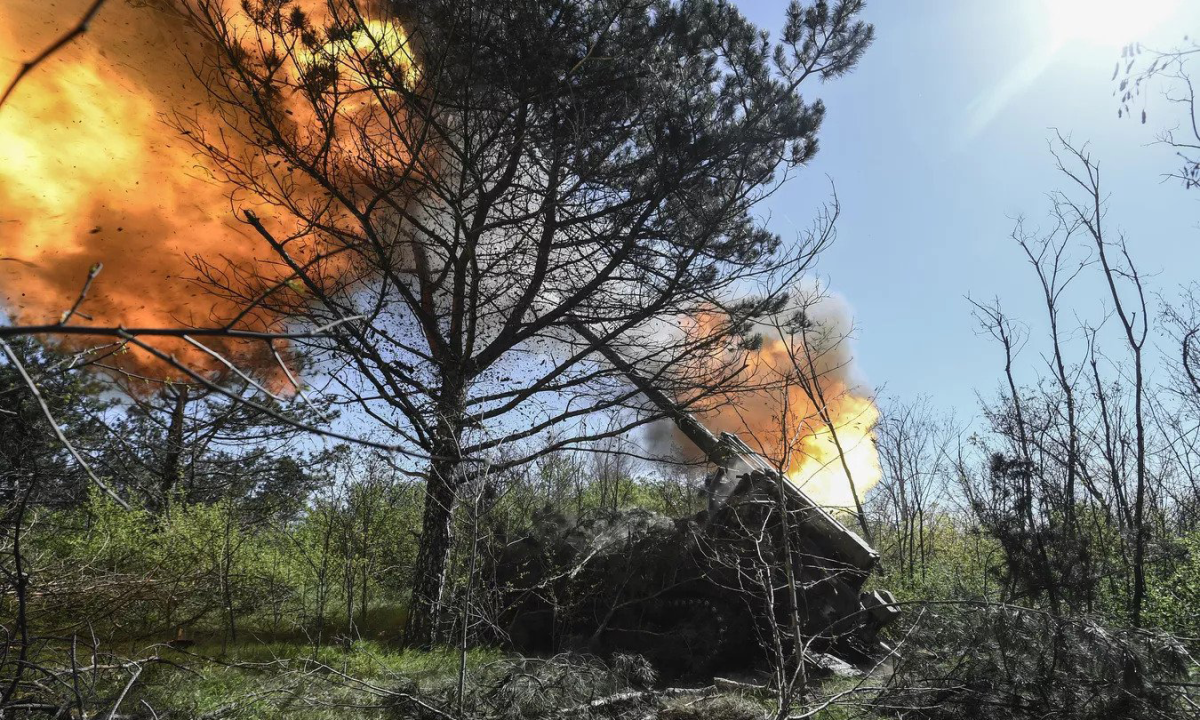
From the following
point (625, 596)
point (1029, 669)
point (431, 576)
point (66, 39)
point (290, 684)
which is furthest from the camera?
point (625, 596)

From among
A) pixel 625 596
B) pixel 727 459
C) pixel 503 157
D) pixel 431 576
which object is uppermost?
pixel 503 157

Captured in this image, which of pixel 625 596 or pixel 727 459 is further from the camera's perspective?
pixel 727 459

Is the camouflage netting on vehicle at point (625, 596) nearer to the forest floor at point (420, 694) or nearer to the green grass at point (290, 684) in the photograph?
the forest floor at point (420, 694)

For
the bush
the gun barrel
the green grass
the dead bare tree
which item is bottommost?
the green grass

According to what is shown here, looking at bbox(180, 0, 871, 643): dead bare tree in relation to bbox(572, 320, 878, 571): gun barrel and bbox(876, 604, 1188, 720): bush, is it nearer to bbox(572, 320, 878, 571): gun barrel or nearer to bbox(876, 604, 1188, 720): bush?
bbox(572, 320, 878, 571): gun barrel

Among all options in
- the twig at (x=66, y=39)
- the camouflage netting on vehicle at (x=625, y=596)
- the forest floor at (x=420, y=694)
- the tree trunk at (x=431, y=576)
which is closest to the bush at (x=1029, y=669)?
the forest floor at (x=420, y=694)

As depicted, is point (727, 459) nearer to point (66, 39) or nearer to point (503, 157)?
point (503, 157)

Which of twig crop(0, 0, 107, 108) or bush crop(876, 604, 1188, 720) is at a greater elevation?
twig crop(0, 0, 107, 108)

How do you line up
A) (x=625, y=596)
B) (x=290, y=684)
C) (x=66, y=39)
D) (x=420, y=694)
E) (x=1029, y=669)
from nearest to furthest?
(x=66, y=39) → (x=1029, y=669) → (x=420, y=694) → (x=290, y=684) → (x=625, y=596)

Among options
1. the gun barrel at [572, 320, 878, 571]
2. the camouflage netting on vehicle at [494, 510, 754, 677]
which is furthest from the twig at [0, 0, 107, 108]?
the camouflage netting on vehicle at [494, 510, 754, 677]

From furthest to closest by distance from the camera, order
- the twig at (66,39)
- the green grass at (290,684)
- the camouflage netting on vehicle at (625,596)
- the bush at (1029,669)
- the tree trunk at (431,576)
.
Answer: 1. the camouflage netting on vehicle at (625,596)
2. the tree trunk at (431,576)
3. the green grass at (290,684)
4. the bush at (1029,669)
5. the twig at (66,39)

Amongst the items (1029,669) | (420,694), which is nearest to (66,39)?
(420,694)

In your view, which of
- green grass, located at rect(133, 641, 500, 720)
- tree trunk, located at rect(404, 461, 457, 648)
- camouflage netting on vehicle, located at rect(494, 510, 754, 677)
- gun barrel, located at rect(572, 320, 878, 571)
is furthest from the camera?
gun barrel, located at rect(572, 320, 878, 571)

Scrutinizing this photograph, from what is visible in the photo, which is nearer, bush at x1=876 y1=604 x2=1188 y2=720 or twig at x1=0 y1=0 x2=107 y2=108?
twig at x1=0 y1=0 x2=107 y2=108
